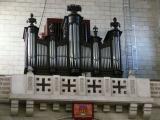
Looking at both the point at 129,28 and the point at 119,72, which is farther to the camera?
the point at 129,28

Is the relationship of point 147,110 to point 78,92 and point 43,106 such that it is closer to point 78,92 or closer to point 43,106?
point 78,92

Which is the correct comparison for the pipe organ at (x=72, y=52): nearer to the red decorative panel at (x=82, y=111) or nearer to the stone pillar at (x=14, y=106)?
the red decorative panel at (x=82, y=111)

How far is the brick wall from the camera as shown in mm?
21062

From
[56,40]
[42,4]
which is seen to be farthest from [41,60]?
[42,4]

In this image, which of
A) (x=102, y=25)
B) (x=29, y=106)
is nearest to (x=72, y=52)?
(x=29, y=106)

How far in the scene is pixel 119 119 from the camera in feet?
58.5

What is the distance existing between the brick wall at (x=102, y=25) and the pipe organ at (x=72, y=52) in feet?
6.46

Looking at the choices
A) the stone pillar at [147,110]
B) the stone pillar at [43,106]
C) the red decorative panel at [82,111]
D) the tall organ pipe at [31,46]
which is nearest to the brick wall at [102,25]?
the tall organ pipe at [31,46]

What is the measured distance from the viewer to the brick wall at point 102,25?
69.1 feet

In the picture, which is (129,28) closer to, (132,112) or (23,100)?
(132,112)

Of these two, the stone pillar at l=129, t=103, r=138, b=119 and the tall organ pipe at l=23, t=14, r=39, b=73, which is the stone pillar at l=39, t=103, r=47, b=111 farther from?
the stone pillar at l=129, t=103, r=138, b=119

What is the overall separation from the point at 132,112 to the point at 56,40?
11.7 feet

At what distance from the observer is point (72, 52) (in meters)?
18.7

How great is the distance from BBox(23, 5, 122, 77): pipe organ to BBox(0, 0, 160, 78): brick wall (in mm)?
1970
